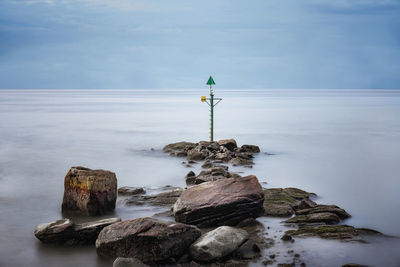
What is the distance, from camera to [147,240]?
9.05 meters

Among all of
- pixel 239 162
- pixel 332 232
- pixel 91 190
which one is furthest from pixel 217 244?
pixel 239 162

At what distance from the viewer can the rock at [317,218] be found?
1180 centimetres

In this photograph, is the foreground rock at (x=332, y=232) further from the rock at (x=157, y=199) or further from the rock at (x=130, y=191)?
the rock at (x=130, y=191)

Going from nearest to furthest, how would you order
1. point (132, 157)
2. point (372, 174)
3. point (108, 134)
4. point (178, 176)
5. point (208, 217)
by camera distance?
point (208, 217), point (178, 176), point (372, 174), point (132, 157), point (108, 134)

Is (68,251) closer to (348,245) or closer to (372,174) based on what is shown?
(348,245)

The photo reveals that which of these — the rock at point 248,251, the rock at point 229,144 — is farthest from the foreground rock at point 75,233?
the rock at point 229,144

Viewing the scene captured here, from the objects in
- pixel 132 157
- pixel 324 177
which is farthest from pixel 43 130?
pixel 324 177

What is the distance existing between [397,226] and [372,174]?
8.47 metres

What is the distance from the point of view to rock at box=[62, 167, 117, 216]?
12.4m

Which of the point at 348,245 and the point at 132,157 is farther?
the point at 132,157

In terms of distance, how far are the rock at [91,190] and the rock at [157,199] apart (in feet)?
4.22

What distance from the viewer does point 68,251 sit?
32.8 ft

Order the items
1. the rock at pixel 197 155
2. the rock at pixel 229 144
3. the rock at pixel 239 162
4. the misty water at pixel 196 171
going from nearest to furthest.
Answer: the misty water at pixel 196 171 → the rock at pixel 239 162 → the rock at pixel 197 155 → the rock at pixel 229 144

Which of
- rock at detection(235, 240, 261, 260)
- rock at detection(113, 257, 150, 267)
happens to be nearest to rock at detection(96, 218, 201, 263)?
rock at detection(113, 257, 150, 267)
